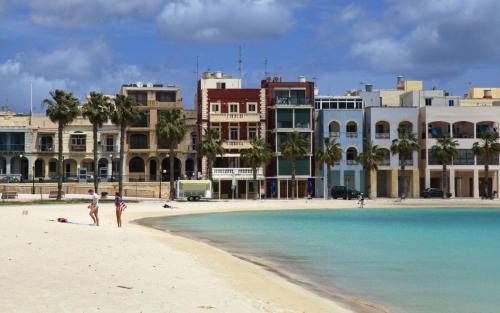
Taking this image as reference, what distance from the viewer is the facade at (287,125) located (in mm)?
97000

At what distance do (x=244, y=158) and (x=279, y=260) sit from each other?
6238 centimetres

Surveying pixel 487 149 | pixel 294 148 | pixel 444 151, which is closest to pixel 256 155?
pixel 294 148

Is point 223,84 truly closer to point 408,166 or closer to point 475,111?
point 408,166

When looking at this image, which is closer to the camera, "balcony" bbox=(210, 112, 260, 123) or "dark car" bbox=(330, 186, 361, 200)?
"dark car" bbox=(330, 186, 361, 200)

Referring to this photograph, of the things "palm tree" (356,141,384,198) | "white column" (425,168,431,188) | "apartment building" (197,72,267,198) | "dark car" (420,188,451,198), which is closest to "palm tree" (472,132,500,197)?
"dark car" (420,188,451,198)

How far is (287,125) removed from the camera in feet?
320

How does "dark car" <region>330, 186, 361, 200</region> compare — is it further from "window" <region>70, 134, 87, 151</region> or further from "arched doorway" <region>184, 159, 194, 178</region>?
"window" <region>70, 134, 87, 151</region>

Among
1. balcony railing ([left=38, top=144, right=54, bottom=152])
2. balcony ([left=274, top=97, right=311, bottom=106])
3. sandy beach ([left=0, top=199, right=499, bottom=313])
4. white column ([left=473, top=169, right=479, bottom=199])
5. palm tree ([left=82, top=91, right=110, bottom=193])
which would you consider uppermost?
balcony ([left=274, top=97, right=311, bottom=106])

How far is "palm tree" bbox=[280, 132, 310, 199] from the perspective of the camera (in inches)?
3622

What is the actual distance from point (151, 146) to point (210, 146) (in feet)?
63.5

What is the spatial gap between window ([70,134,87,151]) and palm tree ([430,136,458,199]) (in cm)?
5052

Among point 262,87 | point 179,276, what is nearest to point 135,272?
point 179,276

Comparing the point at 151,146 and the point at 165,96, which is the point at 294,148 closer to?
the point at 151,146

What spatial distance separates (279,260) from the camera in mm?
29781
